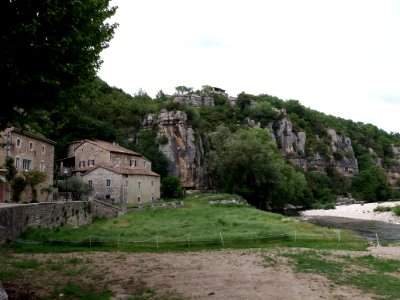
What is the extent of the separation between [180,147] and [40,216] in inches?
2476

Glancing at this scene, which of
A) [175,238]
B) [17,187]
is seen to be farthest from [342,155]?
[175,238]

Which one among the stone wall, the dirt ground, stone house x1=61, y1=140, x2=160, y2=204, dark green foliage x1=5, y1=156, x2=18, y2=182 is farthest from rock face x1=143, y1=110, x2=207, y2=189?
the dirt ground

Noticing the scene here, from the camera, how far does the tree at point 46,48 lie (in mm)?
11906

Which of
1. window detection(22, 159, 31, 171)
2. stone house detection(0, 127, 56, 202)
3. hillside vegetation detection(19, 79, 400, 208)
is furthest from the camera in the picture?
hillside vegetation detection(19, 79, 400, 208)

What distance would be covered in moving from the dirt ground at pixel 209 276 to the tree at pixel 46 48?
7367 mm

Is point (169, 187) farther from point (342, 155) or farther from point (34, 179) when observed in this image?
point (342, 155)

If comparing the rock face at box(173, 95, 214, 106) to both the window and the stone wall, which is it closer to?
the window

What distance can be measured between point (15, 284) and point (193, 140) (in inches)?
3218

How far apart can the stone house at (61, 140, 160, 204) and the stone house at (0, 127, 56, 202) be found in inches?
401

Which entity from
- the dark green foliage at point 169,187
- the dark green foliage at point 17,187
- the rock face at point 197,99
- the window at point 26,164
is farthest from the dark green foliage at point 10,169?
the rock face at point 197,99

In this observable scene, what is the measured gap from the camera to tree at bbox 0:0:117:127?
1191 cm

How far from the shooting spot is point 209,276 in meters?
17.4

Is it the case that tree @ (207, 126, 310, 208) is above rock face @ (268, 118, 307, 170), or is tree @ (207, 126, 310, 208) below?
below

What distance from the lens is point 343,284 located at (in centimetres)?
1638
